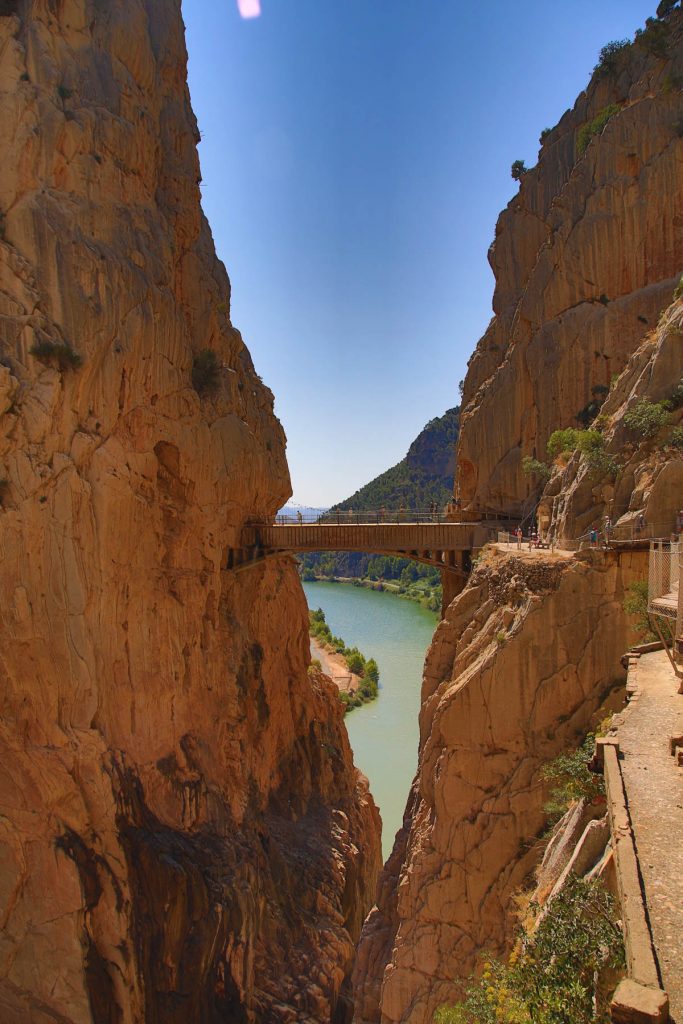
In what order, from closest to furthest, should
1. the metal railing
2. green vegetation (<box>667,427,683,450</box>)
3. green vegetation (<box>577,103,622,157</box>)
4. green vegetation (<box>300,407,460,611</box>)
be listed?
the metal railing → green vegetation (<box>667,427,683,450</box>) → green vegetation (<box>577,103,622,157</box>) → green vegetation (<box>300,407,460,611</box>)

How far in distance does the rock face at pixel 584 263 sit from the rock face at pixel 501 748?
9.29 meters

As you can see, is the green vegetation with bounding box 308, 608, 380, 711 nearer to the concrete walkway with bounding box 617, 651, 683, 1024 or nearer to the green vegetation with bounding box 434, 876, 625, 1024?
the concrete walkway with bounding box 617, 651, 683, 1024

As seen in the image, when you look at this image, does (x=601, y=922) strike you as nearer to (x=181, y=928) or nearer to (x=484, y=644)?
(x=484, y=644)

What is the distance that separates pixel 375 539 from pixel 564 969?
14006 millimetres

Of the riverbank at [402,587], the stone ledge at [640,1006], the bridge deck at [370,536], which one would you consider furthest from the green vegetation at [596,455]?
the riverbank at [402,587]

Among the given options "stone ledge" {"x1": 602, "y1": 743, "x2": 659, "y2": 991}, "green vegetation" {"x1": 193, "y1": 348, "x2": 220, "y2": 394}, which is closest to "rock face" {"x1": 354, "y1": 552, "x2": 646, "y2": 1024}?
"stone ledge" {"x1": 602, "y1": 743, "x2": 659, "y2": 991}

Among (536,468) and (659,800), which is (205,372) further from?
(659,800)

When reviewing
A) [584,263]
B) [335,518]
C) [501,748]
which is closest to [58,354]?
[335,518]

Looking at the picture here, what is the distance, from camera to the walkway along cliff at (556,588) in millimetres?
10914

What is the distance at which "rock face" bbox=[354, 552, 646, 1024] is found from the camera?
1073 cm

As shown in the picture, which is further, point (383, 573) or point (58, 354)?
point (383, 573)

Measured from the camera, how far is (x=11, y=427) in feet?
42.9

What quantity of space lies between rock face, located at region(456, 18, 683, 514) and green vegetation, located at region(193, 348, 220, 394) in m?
10.4

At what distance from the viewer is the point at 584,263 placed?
793 inches
